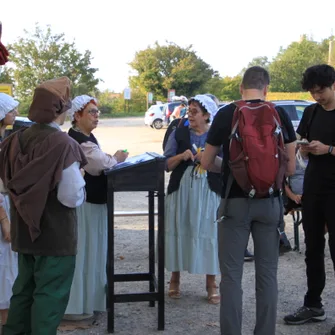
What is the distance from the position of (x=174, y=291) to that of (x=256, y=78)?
7.50ft

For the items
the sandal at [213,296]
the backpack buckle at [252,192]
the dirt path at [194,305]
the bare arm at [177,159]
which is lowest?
the dirt path at [194,305]

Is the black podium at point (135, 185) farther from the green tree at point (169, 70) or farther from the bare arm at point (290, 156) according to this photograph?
the green tree at point (169, 70)

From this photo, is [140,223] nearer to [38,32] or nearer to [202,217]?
[202,217]

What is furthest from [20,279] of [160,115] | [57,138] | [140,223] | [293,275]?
[160,115]

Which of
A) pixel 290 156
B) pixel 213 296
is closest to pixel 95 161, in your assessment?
pixel 290 156

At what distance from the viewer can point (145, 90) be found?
57875mm

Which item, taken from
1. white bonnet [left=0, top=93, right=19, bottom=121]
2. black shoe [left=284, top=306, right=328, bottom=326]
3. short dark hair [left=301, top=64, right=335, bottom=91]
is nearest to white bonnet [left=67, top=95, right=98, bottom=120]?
white bonnet [left=0, top=93, right=19, bottom=121]

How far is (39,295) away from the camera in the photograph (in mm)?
3189

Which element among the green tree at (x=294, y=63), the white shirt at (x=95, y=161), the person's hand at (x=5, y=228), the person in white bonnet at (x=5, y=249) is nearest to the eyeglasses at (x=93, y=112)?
the white shirt at (x=95, y=161)

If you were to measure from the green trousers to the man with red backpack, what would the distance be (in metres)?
1.03

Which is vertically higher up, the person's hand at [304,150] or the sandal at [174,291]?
the person's hand at [304,150]

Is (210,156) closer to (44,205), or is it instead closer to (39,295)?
(44,205)

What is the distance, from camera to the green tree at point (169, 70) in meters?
55.5

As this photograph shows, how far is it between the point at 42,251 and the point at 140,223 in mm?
4697
